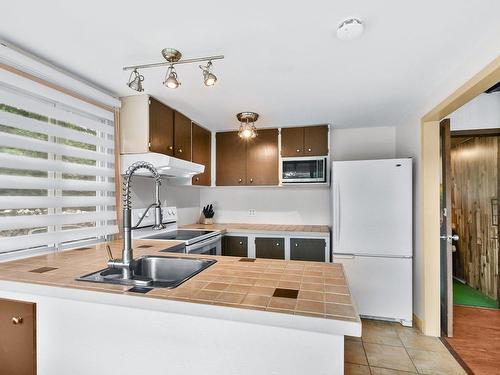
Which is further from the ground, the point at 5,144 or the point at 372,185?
the point at 5,144

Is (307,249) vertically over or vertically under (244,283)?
under

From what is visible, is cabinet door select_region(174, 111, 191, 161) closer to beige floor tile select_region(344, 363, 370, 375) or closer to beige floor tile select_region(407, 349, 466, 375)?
beige floor tile select_region(344, 363, 370, 375)

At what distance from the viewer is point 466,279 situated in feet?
12.6

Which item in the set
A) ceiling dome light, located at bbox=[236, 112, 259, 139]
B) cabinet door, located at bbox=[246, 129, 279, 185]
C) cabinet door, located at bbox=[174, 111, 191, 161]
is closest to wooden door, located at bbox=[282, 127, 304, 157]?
cabinet door, located at bbox=[246, 129, 279, 185]

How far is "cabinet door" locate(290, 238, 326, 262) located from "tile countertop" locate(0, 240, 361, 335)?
1.56 meters

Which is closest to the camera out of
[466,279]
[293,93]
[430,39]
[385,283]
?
[430,39]

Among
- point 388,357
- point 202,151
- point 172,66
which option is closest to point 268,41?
point 172,66

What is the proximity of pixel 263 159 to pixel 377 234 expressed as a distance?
1639mm

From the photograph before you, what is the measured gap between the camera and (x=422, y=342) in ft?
8.02

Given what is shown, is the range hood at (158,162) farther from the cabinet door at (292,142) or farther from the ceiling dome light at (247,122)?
the cabinet door at (292,142)

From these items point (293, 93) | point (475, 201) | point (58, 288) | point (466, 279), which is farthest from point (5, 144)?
point (466, 279)

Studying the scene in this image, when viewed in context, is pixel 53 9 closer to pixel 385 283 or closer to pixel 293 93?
pixel 293 93

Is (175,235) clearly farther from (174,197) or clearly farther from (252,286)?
(252,286)

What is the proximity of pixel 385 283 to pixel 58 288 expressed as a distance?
283 centimetres
